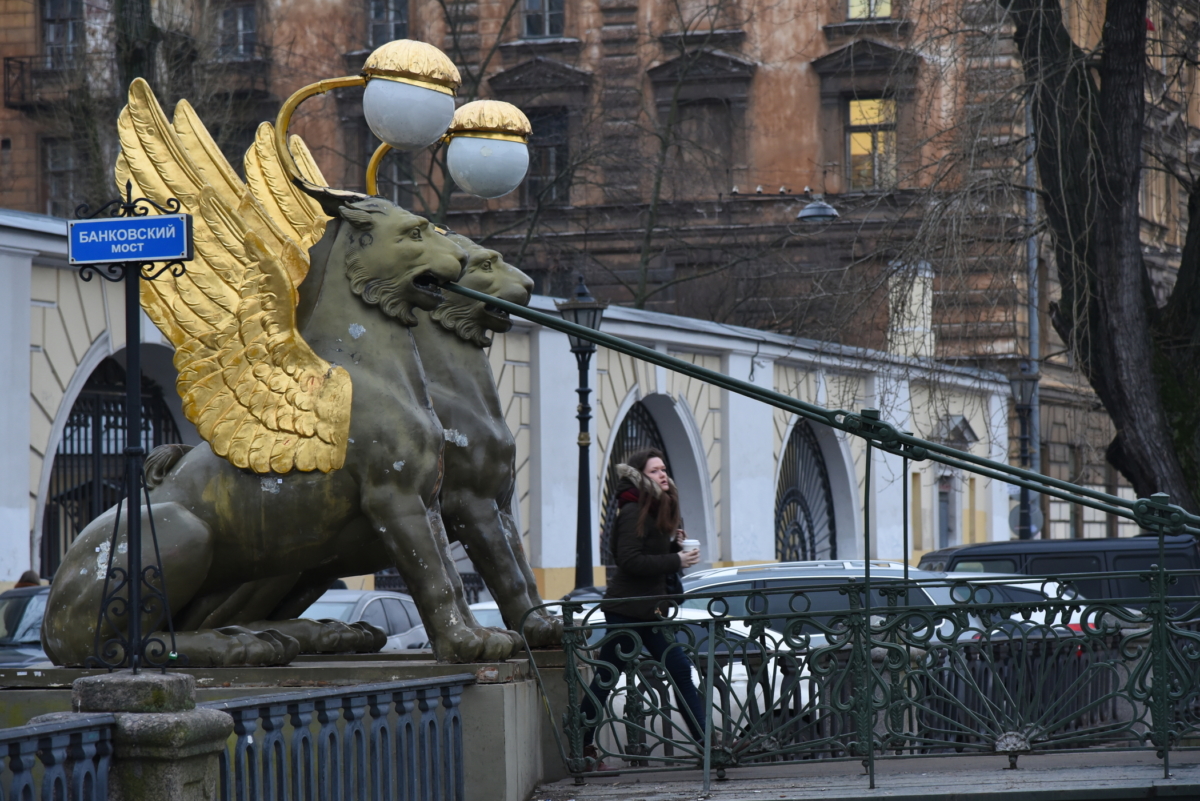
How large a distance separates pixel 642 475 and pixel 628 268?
2714 centimetres

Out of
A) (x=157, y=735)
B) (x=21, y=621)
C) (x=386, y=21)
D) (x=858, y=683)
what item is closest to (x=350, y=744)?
(x=157, y=735)

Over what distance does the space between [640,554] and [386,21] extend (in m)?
28.0

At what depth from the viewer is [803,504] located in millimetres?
28203

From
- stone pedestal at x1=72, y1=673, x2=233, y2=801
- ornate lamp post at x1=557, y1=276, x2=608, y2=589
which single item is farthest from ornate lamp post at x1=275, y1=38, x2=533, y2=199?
ornate lamp post at x1=557, y1=276, x2=608, y2=589

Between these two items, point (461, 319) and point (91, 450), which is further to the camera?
point (91, 450)

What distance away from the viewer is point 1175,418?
14.8m

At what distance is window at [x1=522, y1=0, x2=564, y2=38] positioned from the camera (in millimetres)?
37062

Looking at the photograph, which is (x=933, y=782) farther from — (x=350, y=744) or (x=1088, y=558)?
(x=1088, y=558)

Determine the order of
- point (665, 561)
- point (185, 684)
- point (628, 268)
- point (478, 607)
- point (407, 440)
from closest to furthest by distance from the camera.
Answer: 1. point (185, 684)
2. point (407, 440)
3. point (665, 561)
4. point (478, 607)
5. point (628, 268)

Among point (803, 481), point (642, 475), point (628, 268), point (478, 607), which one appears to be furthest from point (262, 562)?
point (628, 268)

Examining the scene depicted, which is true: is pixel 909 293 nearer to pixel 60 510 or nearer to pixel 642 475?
pixel 642 475

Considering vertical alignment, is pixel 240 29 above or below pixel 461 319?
above

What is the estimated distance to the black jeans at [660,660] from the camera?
7.65 m

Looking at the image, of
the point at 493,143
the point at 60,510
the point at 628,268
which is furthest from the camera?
the point at 628,268
